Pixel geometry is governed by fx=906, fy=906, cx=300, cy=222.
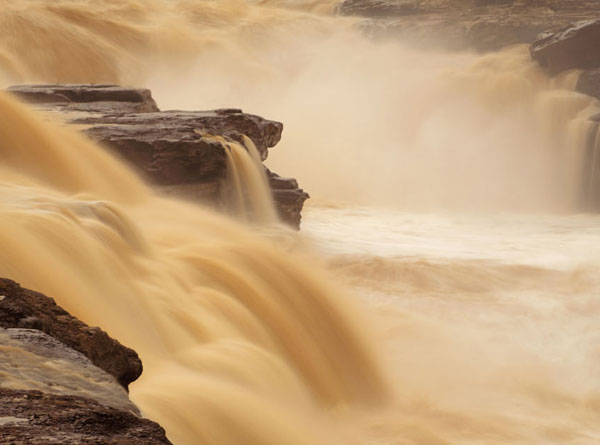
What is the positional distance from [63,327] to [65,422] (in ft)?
3.18

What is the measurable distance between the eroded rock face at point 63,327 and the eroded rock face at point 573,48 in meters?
15.9

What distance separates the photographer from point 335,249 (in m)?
9.81

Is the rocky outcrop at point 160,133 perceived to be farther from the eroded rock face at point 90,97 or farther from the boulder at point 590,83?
the boulder at point 590,83

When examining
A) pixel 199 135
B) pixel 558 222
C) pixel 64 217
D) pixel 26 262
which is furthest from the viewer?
A: pixel 558 222

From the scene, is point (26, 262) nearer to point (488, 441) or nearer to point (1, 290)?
point (1, 290)

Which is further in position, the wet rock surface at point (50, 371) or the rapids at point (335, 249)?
the rapids at point (335, 249)

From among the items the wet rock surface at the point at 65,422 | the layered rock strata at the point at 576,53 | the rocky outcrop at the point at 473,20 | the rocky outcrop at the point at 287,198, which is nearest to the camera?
the wet rock surface at the point at 65,422

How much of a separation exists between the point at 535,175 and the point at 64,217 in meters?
13.6

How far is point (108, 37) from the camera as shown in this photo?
17203 mm

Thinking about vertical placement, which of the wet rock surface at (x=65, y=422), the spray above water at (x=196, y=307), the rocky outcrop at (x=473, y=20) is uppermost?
the rocky outcrop at (x=473, y=20)

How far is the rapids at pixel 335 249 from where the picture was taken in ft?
14.7

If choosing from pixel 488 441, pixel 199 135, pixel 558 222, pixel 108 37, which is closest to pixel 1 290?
pixel 488 441

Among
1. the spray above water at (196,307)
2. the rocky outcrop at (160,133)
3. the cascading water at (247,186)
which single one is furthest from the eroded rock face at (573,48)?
the spray above water at (196,307)

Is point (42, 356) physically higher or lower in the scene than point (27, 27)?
lower
